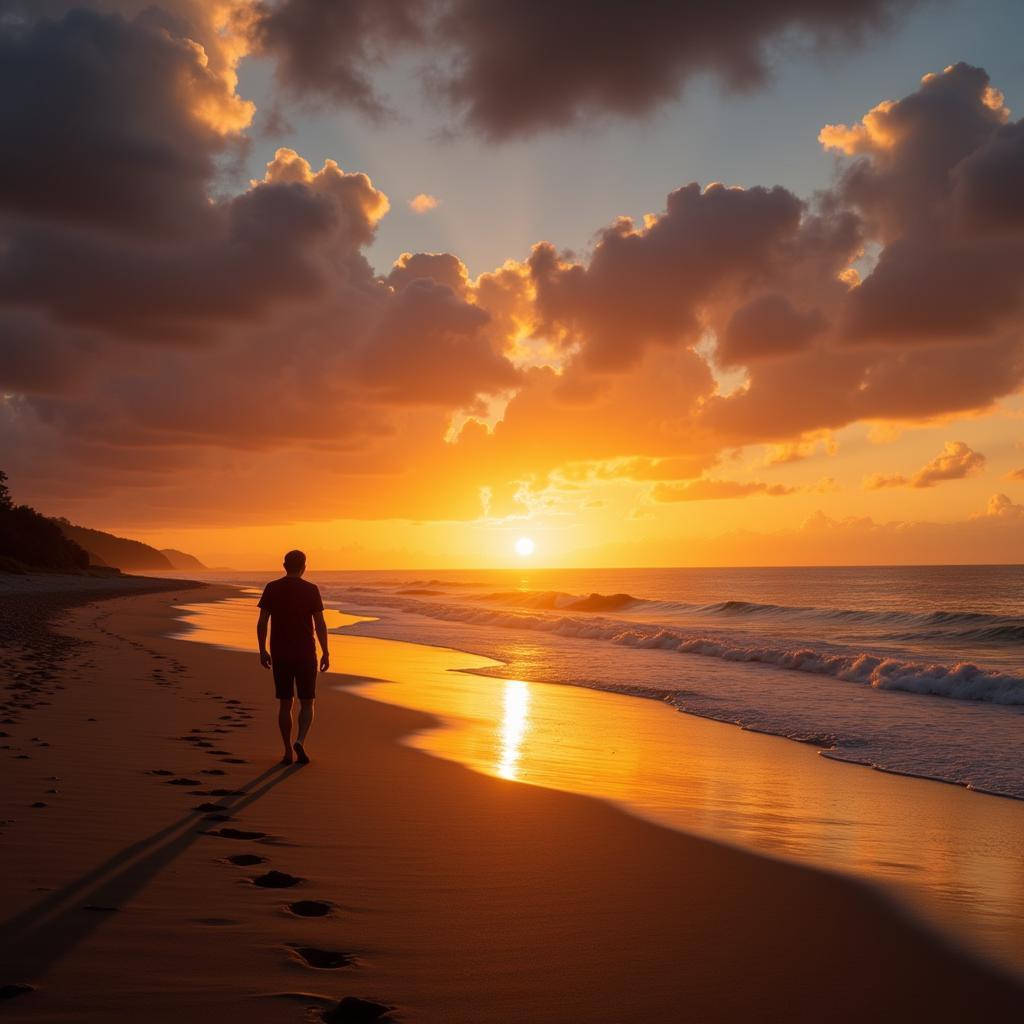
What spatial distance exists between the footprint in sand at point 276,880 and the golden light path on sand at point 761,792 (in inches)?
84.4

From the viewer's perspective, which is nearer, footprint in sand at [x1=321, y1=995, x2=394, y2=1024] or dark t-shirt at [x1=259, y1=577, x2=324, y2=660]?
footprint in sand at [x1=321, y1=995, x2=394, y2=1024]

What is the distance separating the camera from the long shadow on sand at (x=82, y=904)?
3.52 metres

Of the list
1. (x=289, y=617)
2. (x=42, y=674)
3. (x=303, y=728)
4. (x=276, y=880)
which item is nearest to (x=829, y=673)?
(x=303, y=728)

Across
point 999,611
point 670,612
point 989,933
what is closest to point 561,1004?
point 989,933

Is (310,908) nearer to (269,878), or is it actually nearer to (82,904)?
(269,878)

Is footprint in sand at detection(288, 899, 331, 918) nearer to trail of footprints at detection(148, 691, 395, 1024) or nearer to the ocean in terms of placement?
trail of footprints at detection(148, 691, 395, 1024)

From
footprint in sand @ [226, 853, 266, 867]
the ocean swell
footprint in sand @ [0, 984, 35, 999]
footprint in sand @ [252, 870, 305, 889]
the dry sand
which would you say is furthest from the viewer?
the ocean swell

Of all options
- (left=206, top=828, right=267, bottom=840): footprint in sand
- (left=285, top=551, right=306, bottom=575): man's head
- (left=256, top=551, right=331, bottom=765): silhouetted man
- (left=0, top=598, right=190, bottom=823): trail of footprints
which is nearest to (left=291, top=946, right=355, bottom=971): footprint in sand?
(left=206, top=828, right=267, bottom=840): footprint in sand

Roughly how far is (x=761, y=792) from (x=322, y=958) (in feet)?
19.0

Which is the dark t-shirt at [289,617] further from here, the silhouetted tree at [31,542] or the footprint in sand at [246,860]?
the silhouetted tree at [31,542]

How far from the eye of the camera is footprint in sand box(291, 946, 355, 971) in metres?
3.66

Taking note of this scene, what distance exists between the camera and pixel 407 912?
4.42 m

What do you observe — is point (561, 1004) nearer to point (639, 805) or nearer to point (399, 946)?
point (399, 946)

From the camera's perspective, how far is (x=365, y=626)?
36.7 m
